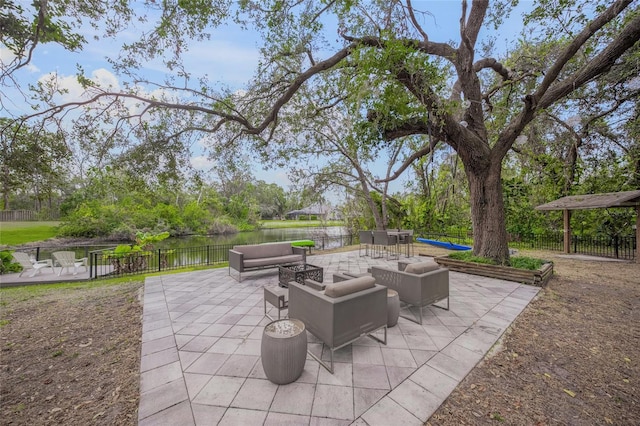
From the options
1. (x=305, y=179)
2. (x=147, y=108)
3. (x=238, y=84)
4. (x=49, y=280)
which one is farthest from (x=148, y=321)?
(x=305, y=179)

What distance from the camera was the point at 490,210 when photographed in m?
6.10

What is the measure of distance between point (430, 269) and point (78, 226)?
24097mm

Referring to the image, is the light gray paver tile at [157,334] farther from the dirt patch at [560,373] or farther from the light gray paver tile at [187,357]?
the dirt patch at [560,373]

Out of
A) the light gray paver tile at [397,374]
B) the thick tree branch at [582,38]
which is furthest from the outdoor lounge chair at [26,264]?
the thick tree branch at [582,38]

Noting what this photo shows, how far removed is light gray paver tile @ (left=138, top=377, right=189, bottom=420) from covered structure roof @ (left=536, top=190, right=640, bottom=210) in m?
11.6

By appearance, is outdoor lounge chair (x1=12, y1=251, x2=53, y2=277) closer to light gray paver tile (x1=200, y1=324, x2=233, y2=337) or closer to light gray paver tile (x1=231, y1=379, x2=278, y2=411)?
light gray paver tile (x1=200, y1=324, x2=233, y2=337)

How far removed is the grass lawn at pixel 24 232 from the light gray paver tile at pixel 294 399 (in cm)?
2085

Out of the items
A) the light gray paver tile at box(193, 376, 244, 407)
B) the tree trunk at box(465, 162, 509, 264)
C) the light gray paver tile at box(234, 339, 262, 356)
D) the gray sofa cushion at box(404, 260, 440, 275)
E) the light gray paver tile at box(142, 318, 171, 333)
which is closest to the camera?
the light gray paver tile at box(193, 376, 244, 407)

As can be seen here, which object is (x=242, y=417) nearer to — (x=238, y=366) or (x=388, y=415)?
(x=238, y=366)

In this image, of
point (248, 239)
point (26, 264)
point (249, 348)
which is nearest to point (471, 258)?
point (249, 348)

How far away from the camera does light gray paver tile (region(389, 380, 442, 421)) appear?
72.2 inches

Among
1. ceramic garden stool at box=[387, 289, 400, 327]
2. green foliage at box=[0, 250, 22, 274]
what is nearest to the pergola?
ceramic garden stool at box=[387, 289, 400, 327]

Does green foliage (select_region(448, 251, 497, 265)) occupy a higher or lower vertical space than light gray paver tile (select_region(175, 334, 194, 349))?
higher

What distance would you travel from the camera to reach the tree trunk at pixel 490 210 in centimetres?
602
